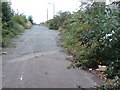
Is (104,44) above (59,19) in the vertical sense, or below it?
below

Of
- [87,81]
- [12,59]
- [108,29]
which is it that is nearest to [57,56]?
[12,59]

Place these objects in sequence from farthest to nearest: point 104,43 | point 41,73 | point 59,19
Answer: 1. point 59,19
2. point 104,43
3. point 41,73

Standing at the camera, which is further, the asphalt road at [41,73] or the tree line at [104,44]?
the tree line at [104,44]

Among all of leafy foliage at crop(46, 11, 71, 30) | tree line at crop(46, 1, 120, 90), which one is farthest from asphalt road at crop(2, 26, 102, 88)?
leafy foliage at crop(46, 11, 71, 30)

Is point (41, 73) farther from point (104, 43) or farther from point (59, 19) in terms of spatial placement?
point (59, 19)

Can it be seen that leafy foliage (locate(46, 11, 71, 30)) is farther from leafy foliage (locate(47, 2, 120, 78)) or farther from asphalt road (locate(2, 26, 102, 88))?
leafy foliage (locate(47, 2, 120, 78))

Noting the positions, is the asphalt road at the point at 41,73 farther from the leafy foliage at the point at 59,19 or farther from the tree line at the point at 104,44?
the leafy foliage at the point at 59,19

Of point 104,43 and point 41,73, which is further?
point 104,43

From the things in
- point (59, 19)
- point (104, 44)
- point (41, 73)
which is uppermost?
point (59, 19)

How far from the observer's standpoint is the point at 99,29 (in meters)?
9.71

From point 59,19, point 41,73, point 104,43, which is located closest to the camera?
point 41,73

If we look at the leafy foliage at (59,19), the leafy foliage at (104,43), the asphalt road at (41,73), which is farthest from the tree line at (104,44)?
the leafy foliage at (59,19)

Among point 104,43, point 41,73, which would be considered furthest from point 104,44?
point 41,73

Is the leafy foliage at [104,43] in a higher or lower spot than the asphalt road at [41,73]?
higher
